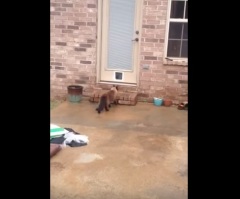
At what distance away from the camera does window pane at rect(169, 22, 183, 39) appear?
4.97 metres

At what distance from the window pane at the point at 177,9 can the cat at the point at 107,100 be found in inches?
69.0

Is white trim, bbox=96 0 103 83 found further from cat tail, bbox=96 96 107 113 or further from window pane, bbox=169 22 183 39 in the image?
window pane, bbox=169 22 183 39

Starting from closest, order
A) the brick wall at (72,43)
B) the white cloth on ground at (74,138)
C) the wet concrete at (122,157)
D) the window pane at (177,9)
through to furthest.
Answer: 1. the wet concrete at (122,157)
2. the white cloth on ground at (74,138)
3. the window pane at (177,9)
4. the brick wall at (72,43)

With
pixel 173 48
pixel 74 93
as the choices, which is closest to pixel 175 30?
pixel 173 48

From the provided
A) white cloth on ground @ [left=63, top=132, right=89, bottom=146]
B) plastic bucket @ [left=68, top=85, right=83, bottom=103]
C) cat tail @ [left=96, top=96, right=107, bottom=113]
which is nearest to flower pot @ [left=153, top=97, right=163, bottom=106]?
cat tail @ [left=96, top=96, right=107, bottom=113]

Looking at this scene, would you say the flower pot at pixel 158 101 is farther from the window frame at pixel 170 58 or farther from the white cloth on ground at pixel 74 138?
the white cloth on ground at pixel 74 138

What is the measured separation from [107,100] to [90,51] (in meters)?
1.13

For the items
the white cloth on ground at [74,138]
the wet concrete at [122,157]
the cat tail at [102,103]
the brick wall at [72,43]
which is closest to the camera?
the wet concrete at [122,157]

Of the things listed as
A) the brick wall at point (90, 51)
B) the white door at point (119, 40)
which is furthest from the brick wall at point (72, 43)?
the white door at point (119, 40)

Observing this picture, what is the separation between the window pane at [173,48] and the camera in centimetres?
506

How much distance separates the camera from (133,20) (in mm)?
5109
